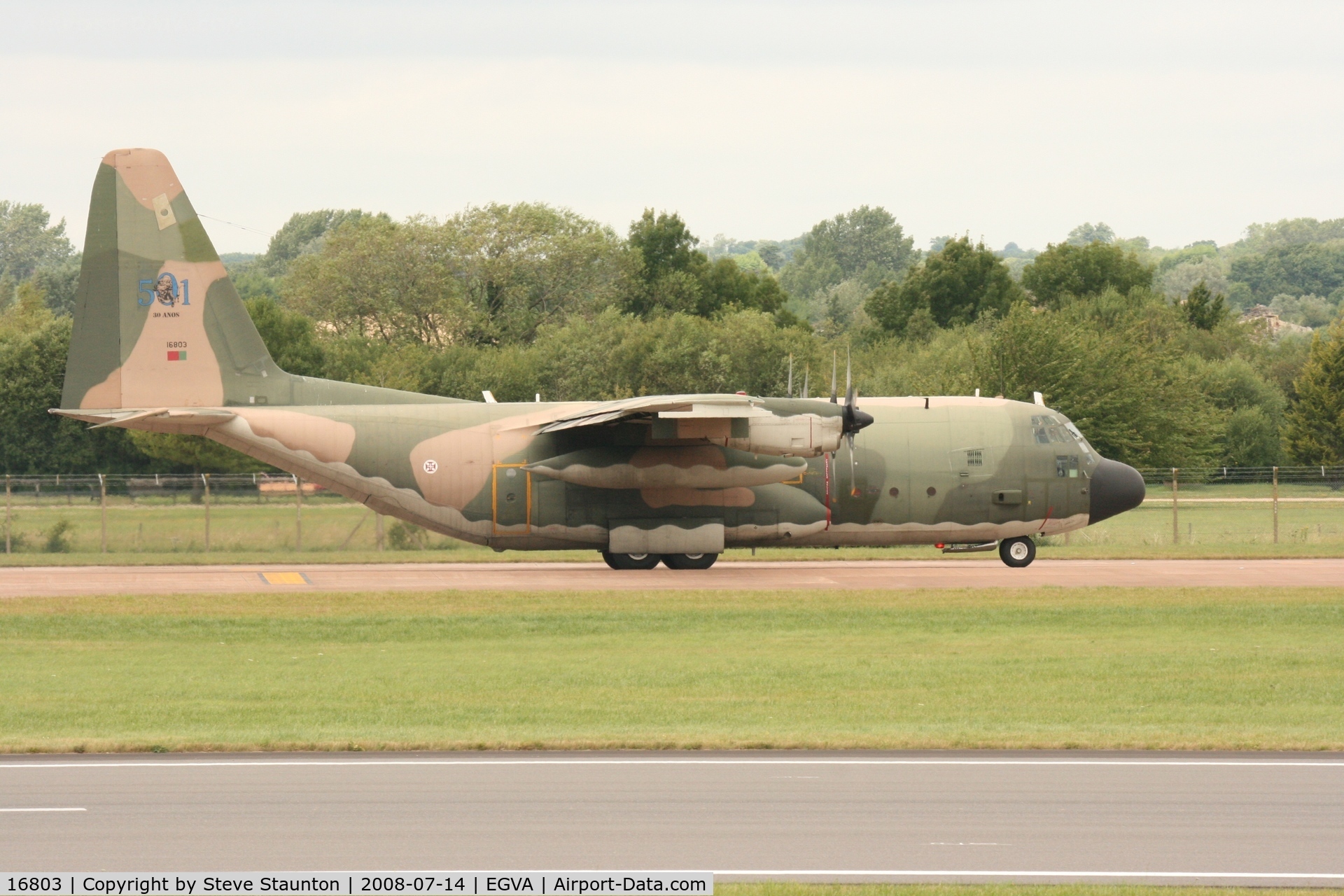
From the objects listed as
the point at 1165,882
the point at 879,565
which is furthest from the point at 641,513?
the point at 1165,882

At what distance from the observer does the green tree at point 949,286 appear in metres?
95.4

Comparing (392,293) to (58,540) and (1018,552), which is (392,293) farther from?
→ (1018,552)

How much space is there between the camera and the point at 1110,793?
12.2 meters

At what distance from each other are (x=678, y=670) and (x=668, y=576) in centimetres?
1225

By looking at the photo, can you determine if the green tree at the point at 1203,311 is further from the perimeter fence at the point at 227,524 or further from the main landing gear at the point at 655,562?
the main landing gear at the point at 655,562

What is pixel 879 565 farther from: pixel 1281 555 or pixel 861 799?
pixel 861 799

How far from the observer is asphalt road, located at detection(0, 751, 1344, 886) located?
10055 millimetres

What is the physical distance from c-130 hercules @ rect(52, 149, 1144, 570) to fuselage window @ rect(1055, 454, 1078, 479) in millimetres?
32

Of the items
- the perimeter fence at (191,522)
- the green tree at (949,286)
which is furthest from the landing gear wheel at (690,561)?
the green tree at (949,286)

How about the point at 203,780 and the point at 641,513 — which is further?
the point at 641,513

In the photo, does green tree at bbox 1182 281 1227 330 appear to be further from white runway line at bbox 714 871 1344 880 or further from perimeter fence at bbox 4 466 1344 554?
white runway line at bbox 714 871 1344 880

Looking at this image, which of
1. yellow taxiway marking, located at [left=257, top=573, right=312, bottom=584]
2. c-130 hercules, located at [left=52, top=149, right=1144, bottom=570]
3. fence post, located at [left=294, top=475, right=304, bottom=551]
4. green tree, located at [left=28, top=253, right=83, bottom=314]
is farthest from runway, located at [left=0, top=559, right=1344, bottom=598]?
green tree, located at [left=28, top=253, right=83, bottom=314]

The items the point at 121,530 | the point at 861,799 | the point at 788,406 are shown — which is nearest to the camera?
the point at 861,799

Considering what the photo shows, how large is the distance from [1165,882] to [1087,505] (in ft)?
82.8
